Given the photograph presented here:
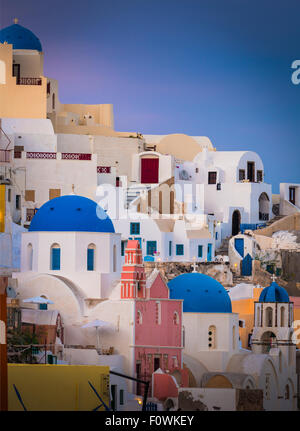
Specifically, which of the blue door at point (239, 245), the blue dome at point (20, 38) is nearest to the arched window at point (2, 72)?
the blue dome at point (20, 38)

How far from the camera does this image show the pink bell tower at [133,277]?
53344 millimetres

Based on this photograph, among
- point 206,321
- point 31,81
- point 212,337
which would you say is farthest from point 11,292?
point 31,81

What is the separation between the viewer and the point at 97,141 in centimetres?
6994

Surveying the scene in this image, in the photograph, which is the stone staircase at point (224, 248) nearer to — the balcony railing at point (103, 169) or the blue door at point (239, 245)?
the blue door at point (239, 245)

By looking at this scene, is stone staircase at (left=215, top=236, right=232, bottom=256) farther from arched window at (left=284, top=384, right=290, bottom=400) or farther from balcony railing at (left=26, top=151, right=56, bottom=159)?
arched window at (left=284, top=384, right=290, bottom=400)

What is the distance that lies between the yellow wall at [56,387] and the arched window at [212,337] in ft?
31.9

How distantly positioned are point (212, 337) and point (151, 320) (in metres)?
3.78

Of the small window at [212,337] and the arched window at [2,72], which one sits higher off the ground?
the arched window at [2,72]

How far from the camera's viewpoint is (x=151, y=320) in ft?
175

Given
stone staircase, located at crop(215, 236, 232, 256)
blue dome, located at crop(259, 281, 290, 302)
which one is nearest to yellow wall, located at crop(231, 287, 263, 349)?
blue dome, located at crop(259, 281, 290, 302)
